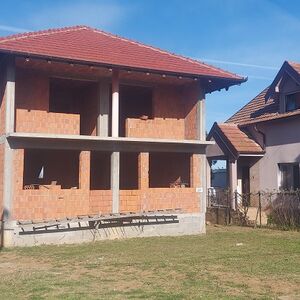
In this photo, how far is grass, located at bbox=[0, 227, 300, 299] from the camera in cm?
863

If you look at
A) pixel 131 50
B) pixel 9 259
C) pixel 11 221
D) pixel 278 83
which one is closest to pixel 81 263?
pixel 9 259

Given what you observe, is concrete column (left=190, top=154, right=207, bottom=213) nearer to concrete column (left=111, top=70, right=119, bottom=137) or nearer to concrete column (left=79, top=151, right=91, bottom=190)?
concrete column (left=111, top=70, right=119, bottom=137)

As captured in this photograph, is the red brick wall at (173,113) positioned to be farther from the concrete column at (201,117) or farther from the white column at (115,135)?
the white column at (115,135)

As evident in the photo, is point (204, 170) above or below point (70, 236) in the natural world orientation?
above

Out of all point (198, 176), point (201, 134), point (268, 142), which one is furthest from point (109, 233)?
point (268, 142)

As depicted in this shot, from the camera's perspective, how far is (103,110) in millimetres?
17797

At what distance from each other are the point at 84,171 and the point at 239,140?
9272 millimetres

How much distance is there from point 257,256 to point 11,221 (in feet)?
24.0

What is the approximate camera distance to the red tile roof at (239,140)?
23.0 metres

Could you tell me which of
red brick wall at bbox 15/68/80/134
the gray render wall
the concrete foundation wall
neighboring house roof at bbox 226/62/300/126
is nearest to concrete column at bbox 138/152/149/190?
the concrete foundation wall

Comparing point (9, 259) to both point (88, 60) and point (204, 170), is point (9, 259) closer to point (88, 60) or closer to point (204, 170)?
point (88, 60)

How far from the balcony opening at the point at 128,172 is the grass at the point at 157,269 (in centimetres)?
478

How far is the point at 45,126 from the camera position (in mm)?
16688

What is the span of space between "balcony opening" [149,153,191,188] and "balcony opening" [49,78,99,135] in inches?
127
